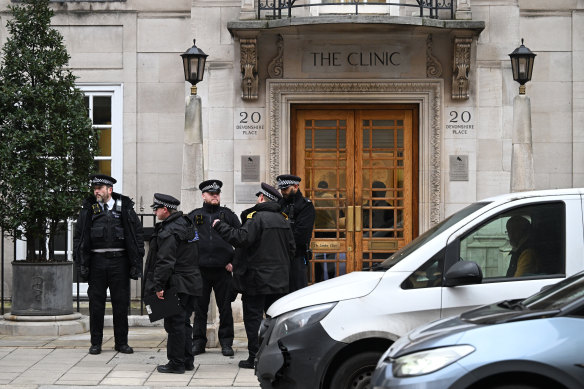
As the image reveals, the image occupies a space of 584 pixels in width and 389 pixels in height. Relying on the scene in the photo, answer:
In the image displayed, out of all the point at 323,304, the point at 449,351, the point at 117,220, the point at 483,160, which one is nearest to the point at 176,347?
the point at 117,220

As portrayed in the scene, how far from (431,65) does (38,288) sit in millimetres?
6167

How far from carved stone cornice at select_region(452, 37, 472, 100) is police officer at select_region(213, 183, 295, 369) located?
4660 mm

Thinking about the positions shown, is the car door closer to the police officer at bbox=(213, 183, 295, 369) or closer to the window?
the police officer at bbox=(213, 183, 295, 369)

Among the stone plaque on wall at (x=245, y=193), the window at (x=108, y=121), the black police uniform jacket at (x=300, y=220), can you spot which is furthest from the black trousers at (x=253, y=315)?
→ the window at (x=108, y=121)

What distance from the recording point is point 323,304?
301 inches

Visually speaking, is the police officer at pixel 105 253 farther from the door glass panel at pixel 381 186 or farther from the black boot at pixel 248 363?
the door glass panel at pixel 381 186

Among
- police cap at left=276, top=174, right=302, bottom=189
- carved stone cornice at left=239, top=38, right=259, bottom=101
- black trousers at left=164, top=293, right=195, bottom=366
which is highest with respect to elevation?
carved stone cornice at left=239, top=38, right=259, bottom=101

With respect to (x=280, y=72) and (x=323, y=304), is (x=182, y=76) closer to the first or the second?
(x=280, y=72)

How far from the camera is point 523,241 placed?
7.64 meters

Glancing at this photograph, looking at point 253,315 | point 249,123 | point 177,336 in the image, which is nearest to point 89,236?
point 177,336

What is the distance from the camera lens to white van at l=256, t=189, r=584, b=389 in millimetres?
7449

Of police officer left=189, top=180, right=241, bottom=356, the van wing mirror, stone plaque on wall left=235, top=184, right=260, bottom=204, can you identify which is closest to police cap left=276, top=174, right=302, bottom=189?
police officer left=189, top=180, right=241, bottom=356

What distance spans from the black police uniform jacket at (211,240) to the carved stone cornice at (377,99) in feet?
10.1

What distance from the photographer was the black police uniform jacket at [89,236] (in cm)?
1136
